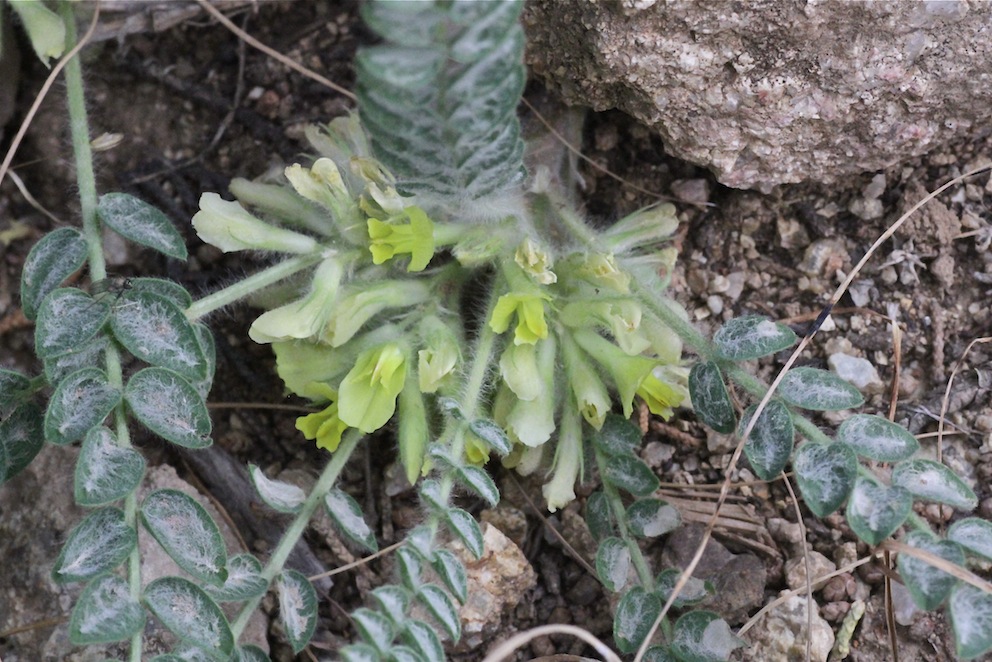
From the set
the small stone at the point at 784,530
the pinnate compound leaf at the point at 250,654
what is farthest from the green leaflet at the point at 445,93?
the small stone at the point at 784,530

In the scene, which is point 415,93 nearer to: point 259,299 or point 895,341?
point 259,299

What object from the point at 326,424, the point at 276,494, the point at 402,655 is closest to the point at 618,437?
the point at 326,424

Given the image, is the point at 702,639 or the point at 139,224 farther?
the point at 139,224

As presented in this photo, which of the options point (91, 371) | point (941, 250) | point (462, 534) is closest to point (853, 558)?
point (941, 250)

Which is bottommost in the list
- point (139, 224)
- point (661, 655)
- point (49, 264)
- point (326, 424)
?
point (661, 655)

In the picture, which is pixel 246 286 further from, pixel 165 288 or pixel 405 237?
pixel 405 237

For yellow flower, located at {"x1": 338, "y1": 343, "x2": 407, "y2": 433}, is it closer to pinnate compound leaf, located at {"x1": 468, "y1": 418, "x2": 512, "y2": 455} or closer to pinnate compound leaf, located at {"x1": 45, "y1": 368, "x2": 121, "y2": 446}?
pinnate compound leaf, located at {"x1": 468, "y1": 418, "x2": 512, "y2": 455}

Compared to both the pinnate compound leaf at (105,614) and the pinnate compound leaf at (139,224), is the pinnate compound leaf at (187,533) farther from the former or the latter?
the pinnate compound leaf at (139,224)
